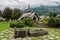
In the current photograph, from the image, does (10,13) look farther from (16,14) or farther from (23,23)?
(23,23)

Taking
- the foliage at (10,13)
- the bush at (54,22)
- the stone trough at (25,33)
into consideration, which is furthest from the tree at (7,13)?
the stone trough at (25,33)

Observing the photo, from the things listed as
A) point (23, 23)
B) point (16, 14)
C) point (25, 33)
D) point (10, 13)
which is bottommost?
point (16, 14)

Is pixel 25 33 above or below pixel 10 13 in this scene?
above

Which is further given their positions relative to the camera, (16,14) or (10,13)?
(10,13)

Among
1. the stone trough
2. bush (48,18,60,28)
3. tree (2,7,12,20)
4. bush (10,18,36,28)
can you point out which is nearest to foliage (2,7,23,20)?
tree (2,7,12,20)

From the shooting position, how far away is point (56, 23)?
9.75 meters

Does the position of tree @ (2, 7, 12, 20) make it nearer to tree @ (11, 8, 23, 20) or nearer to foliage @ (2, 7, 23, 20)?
foliage @ (2, 7, 23, 20)

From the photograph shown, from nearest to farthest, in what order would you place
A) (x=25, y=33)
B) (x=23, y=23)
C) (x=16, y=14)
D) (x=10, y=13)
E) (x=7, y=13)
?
1. (x=25, y=33)
2. (x=23, y=23)
3. (x=16, y=14)
4. (x=7, y=13)
5. (x=10, y=13)

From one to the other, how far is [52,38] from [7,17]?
20.1 m

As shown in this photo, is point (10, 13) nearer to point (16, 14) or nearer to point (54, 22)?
point (16, 14)

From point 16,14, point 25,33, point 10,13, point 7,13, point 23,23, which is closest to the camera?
point 25,33

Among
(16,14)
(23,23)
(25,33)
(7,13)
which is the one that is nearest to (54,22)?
(23,23)

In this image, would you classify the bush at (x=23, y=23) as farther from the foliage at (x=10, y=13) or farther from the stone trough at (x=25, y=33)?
the foliage at (x=10, y=13)

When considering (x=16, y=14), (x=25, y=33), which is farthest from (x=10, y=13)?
(x=25, y=33)
